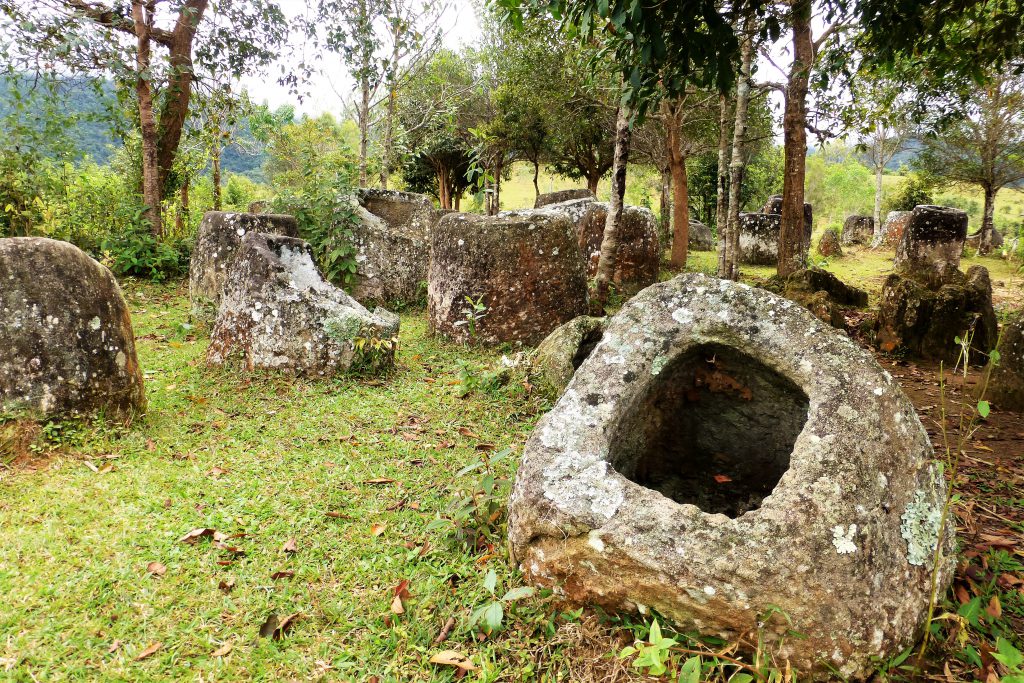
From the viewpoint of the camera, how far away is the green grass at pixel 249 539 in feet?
8.60

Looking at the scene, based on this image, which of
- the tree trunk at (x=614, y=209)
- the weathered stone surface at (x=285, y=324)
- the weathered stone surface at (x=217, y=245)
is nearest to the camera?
the weathered stone surface at (x=285, y=324)

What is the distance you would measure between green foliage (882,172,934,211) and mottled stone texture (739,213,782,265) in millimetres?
13089

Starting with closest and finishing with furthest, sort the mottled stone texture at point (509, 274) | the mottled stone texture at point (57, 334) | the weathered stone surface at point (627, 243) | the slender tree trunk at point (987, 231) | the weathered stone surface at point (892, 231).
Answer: the mottled stone texture at point (57, 334), the mottled stone texture at point (509, 274), the weathered stone surface at point (627, 243), the slender tree trunk at point (987, 231), the weathered stone surface at point (892, 231)

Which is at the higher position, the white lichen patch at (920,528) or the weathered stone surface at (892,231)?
the weathered stone surface at (892,231)

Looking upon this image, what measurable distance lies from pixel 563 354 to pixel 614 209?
4.17 m

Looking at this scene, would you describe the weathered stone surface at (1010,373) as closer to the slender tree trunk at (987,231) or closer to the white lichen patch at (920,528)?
the white lichen patch at (920,528)

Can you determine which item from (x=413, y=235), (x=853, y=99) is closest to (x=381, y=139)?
(x=413, y=235)

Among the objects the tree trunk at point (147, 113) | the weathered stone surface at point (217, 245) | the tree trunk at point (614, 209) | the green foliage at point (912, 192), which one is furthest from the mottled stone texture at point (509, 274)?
the green foliage at point (912, 192)

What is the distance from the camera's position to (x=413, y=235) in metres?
10.5

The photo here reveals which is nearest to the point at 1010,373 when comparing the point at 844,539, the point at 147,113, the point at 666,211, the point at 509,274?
the point at 844,539

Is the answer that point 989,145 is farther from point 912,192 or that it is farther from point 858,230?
point 912,192

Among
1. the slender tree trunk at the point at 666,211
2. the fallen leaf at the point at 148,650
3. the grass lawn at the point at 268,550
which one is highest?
the slender tree trunk at the point at 666,211

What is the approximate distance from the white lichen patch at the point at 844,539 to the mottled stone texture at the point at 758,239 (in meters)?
15.9

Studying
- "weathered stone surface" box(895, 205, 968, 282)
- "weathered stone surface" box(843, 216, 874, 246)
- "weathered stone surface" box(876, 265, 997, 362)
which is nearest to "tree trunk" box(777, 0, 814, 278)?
"weathered stone surface" box(876, 265, 997, 362)
